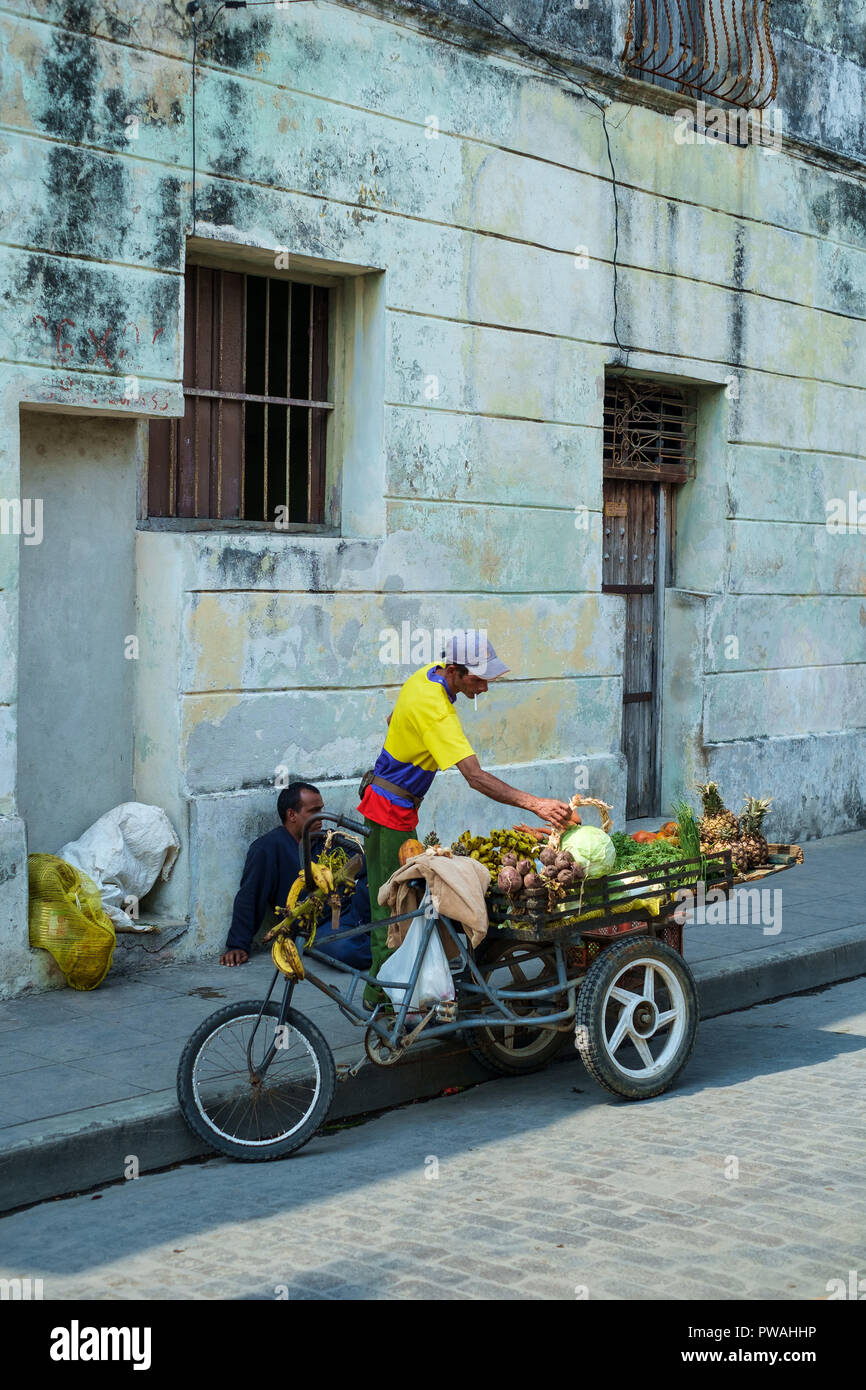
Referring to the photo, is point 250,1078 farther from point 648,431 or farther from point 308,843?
point 648,431

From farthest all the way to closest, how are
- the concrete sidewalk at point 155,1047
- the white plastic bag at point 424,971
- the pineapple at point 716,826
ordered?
the pineapple at point 716,826
the white plastic bag at point 424,971
the concrete sidewalk at point 155,1047

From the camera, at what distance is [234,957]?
26.1 feet

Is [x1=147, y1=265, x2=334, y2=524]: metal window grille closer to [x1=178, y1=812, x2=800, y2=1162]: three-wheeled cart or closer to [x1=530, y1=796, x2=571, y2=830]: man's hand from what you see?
[x1=178, y1=812, x2=800, y2=1162]: three-wheeled cart

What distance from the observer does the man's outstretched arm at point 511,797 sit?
611 cm

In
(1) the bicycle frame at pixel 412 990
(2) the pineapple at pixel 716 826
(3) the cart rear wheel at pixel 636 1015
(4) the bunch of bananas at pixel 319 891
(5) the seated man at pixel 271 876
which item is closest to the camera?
(4) the bunch of bananas at pixel 319 891

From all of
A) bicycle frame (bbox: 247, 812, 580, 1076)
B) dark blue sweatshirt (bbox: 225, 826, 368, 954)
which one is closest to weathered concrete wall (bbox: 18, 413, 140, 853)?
dark blue sweatshirt (bbox: 225, 826, 368, 954)

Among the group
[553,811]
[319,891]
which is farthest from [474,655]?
[319,891]

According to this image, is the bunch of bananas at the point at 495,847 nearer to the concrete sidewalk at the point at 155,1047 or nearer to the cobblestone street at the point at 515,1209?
the concrete sidewalk at the point at 155,1047

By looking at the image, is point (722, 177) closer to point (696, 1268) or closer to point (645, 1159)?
point (645, 1159)

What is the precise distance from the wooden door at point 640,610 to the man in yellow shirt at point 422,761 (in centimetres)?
498

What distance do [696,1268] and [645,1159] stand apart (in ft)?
3.38

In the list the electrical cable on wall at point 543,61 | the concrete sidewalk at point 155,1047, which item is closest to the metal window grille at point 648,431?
the electrical cable on wall at point 543,61

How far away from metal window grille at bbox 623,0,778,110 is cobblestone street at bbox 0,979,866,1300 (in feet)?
23.9
